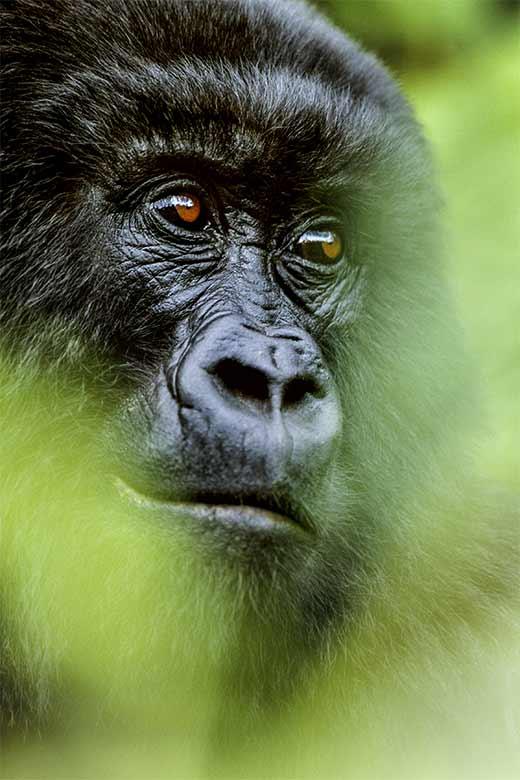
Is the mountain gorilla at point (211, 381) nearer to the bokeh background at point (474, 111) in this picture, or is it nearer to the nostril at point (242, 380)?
the nostril at point (242, 380)

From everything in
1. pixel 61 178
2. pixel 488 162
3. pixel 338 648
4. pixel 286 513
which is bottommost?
pixel 338 648

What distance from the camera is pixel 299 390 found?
7.41ft

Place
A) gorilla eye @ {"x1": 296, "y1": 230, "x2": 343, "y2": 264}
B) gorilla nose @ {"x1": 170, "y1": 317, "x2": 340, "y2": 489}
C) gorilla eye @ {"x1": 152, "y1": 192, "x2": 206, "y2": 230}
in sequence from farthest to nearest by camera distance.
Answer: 1. gorilla eye @ {"x1": 296, "y1": 230, "x2": 343, "y2": 264}
2. gorilla eye @ {"x1": 152, "y1": 192, "x2": 206, "y2": 230}
3. gorilla nose @ {"x1": 170, "y1": 317, "x2": 340, "y2": 489}

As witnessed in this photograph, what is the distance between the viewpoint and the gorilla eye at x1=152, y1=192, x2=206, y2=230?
2.51m

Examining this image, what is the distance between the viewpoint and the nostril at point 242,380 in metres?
2.17

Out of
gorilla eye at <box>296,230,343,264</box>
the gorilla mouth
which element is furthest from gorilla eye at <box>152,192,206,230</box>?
the gorilla mouth

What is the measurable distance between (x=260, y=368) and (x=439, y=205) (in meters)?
1.12

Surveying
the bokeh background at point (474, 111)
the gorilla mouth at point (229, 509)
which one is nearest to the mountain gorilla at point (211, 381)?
the gorilla mouth at point (229, 509)

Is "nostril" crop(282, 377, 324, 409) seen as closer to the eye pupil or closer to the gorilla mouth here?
the gorilla mouth

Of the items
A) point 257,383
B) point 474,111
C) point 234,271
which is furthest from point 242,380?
point 474,111

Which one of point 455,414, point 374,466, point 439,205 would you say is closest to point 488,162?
point 439,205

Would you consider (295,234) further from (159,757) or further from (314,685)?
(159,757)

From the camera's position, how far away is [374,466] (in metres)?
2.66

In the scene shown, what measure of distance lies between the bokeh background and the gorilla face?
187cm
